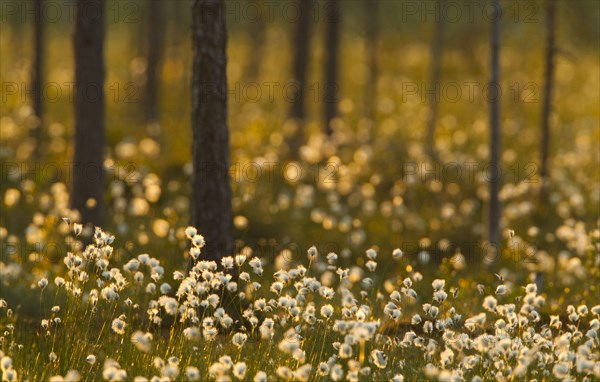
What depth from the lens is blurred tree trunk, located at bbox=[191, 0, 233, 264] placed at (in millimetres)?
8586

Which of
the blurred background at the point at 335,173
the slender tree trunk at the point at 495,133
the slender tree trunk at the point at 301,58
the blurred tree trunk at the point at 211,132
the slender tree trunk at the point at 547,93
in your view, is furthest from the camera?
the slender tree trunk at the point at 301,58

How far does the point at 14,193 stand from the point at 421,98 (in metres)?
20.9

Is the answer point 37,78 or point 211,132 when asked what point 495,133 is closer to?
point 211,132

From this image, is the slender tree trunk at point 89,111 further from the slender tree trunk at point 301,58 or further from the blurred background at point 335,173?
the slender tree trunk at point 301,58

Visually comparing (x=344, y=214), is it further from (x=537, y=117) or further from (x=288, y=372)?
(x=537, y=117)

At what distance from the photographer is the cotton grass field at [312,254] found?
6117mm

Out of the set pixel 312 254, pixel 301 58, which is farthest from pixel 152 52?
pixel 312 254

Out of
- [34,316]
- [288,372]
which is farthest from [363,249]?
[288,372]

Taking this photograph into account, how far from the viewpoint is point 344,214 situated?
14594 millimetres

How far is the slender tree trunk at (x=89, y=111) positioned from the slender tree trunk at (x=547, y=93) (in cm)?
777

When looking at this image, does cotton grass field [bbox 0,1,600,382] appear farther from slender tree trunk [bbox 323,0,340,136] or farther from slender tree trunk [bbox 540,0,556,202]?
slender tree trunk [bbox 323,0,340,136]

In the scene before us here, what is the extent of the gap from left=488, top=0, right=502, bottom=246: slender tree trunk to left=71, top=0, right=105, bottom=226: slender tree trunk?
5.58 m

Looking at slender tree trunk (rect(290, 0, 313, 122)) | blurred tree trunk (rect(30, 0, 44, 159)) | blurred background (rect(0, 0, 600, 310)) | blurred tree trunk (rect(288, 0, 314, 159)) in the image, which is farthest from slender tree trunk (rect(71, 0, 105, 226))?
slender tree trunk (rect(290, 0, 313, 122))

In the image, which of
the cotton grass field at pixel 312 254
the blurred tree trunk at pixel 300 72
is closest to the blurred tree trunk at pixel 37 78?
the cotton grass field at pixel 312 254
